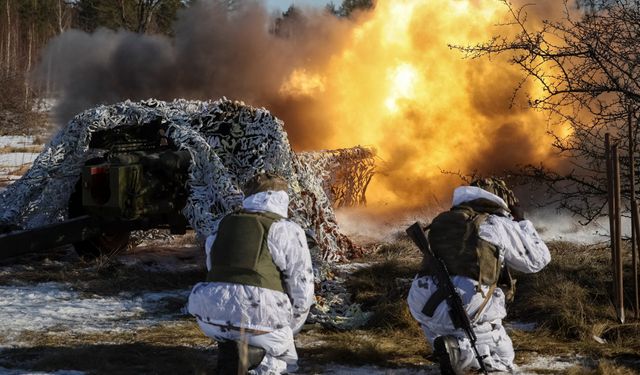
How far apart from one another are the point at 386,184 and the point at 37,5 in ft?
111

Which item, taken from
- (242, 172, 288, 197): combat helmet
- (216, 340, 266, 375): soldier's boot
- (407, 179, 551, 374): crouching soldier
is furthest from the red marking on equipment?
(407, 179, 551, 374): crouching soldier

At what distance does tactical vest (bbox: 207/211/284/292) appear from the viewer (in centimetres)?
455

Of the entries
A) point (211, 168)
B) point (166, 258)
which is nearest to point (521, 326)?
point (211, 168)

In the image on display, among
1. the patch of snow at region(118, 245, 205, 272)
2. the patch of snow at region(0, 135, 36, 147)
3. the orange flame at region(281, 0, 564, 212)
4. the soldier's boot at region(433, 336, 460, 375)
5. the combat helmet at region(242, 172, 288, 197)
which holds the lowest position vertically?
the soldier's boot at region(433, 336, 460, 375)

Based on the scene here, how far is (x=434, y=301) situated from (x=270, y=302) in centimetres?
116

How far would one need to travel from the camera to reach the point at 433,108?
1400 centimetres

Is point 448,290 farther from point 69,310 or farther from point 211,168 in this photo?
point 69,310

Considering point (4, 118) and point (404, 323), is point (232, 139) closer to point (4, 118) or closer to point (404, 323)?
point (404, 323)

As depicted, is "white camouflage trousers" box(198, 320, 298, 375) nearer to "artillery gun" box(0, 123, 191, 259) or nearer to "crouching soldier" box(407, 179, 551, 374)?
"crouching soldier" box(407, 179, 551, 374)

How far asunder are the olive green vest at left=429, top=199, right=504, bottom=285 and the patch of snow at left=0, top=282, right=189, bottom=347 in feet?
9.32

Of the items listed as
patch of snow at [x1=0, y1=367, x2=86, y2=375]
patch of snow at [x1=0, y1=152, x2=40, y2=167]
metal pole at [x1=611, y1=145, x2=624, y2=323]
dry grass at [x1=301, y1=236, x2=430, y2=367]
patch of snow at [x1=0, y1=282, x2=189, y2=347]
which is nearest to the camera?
patch of snow at [x1=0, y1=367, x2=86, y2=375]

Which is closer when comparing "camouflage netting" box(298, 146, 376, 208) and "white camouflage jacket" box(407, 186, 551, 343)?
"white camouflage jacket" box(407, 186, 551, 343)

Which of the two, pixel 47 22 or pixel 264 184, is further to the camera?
pixel 47 22

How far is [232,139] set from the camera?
323 inches
